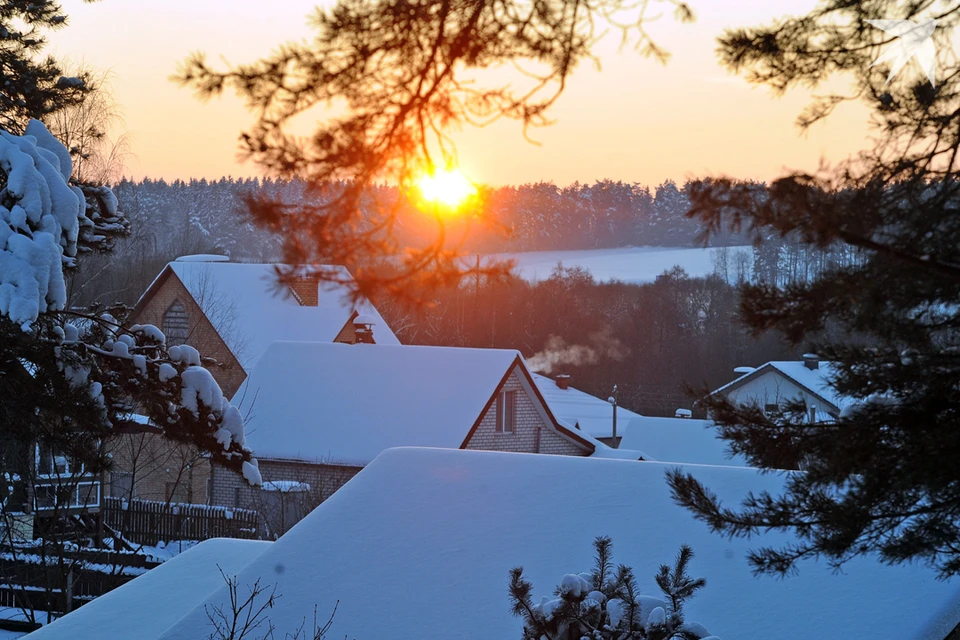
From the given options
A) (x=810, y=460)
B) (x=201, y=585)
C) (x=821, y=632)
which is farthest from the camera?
(x=201, y=585)

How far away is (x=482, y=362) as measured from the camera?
26469 millimetres

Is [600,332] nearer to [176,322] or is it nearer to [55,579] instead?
[176,322]

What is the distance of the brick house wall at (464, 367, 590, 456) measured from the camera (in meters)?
25.5

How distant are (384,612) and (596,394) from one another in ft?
145

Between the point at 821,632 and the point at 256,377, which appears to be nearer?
the point at 821,632

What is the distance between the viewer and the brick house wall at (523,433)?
25547 mm

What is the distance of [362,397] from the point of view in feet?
86.4

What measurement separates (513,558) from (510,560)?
4 cm

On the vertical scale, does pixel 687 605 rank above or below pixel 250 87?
below

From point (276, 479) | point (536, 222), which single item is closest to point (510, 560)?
point (536, 222)

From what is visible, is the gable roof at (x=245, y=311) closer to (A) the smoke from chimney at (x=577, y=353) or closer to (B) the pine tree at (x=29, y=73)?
(A) the smoke from chimney at (x=577, y=353)

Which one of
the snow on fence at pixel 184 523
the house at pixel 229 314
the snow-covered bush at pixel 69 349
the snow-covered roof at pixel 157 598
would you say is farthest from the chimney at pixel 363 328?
the snow-covered roof at pixel 157 598

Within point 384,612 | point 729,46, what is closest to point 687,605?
point 384,612

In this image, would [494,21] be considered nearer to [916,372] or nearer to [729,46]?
[729,46]
